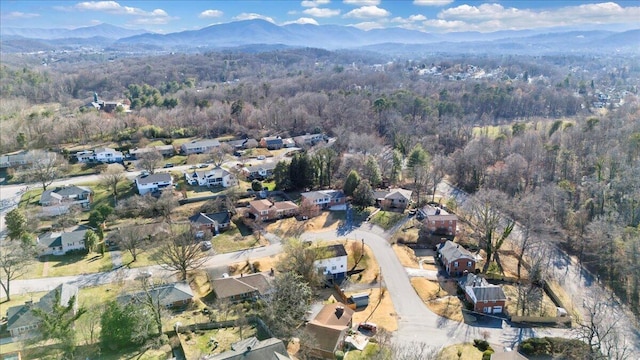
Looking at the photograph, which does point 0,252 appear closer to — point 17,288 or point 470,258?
point 17,288

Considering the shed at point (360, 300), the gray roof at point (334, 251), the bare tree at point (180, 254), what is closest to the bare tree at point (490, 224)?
the shed at point (360, 300)

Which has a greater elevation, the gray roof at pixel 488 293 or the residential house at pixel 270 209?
the residential house at pixel 270 209

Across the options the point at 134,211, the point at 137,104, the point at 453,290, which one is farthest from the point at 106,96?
the point at 453,290

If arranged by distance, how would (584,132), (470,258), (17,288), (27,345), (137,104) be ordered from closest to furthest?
(27,345) < (17,288) < (470,258) < (584,132) < (137,104)

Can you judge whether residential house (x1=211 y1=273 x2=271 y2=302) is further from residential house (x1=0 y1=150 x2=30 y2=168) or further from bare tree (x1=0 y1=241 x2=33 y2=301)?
residential house (x1=0 y1=150 x2=30 y2=168)

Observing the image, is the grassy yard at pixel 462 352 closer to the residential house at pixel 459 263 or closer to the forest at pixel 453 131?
the residential house at pixel 459 263

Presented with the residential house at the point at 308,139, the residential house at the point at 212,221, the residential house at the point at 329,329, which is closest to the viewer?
the residential house at the point at 329,329
